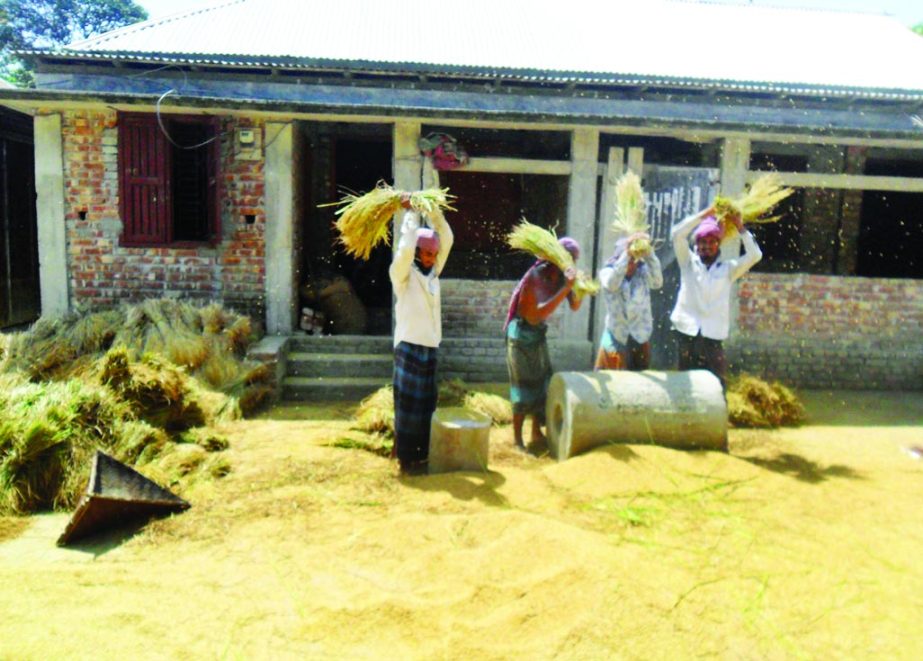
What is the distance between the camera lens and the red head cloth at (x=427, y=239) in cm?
475

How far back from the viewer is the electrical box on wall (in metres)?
7.78

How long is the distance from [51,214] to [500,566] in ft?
22.0

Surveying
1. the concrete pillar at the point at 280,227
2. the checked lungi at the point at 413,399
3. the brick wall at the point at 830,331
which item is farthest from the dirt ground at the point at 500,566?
the brick wall at the point at 830,331

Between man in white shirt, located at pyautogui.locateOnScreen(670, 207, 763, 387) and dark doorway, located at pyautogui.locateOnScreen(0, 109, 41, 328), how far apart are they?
342 inches

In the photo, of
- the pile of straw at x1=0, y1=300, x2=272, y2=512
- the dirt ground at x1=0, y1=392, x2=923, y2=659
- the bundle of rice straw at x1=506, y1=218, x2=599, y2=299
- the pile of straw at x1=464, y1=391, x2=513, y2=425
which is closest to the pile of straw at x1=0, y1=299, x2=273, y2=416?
the pile of straw at x1=0, y1=300, x2=272, y2=512

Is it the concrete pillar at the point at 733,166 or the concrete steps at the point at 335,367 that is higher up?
the concrete pillar at the point at 733,166

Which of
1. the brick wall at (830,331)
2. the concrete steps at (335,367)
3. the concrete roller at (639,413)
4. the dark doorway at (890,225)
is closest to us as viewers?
the concrete roller at (639,413)

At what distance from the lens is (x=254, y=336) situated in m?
7.55

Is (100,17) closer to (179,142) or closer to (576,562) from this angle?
(179,142)

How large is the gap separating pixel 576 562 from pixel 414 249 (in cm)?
225

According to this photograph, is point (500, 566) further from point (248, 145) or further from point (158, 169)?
point (158, 169)

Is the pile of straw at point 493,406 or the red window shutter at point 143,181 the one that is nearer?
the pile of straw at point 493,406

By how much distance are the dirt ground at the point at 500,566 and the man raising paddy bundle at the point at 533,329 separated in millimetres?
593

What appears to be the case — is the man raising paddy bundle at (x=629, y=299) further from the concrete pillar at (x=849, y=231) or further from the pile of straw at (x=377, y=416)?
the concrete pillar at (x=849, y=231)
